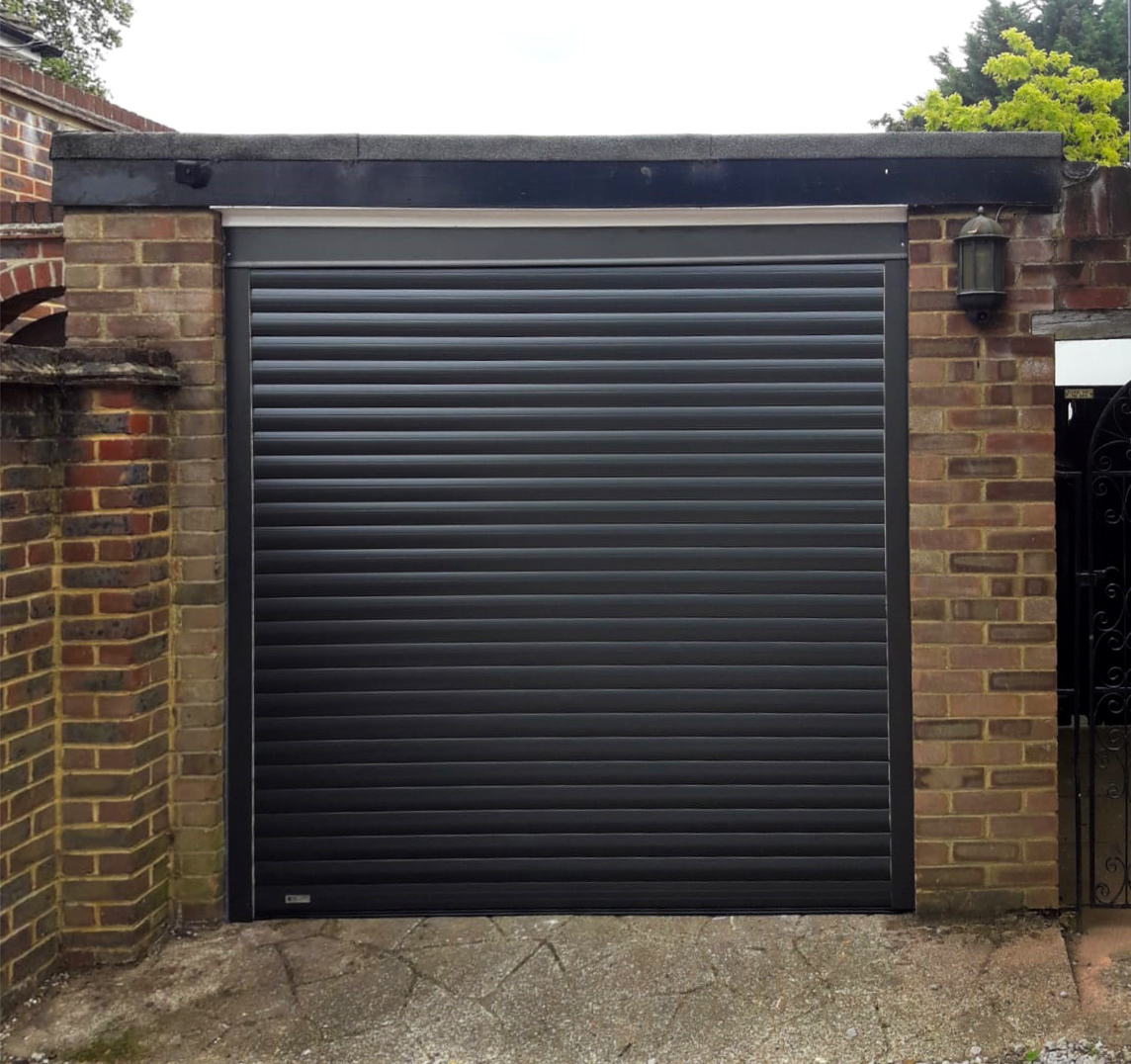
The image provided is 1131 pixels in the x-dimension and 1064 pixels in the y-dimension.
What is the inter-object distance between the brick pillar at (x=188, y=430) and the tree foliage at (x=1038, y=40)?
29243mm

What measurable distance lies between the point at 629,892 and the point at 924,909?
45.4 inches

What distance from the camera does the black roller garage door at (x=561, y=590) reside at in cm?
421

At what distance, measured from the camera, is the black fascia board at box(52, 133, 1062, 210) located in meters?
4.04

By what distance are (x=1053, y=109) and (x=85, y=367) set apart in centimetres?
2443

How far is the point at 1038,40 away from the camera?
32.3 metres

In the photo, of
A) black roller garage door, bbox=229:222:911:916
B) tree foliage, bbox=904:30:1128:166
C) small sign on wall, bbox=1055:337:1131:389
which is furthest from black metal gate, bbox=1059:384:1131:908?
tree foliage, bbox=904:30:1128:166

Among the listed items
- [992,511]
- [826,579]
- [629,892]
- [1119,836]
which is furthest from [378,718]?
[1119,836]

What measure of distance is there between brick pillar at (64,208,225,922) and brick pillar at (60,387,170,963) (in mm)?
176

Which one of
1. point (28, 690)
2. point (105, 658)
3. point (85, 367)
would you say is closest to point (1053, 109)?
point (85, 367)

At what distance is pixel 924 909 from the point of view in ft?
13.5

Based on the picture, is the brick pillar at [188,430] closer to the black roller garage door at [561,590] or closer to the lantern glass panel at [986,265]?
the black roller garage door at [561,590]

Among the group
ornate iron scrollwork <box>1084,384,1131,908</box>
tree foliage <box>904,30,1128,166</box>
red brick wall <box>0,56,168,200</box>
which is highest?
tree foliage <box>904,30,1128,166</box>

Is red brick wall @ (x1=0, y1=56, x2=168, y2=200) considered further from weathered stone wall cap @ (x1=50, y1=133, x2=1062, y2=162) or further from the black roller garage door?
the black roller garage door

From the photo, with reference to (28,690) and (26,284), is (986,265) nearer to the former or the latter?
(28,690)
